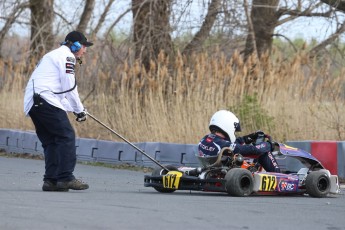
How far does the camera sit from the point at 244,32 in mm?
22391

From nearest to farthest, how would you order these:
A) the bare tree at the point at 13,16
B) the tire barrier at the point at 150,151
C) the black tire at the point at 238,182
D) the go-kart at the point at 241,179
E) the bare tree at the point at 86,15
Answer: the black tire at the point at 238,182 < the go-kart at the point at 241,179 < the tire barrier at the point at 150,151 < the bare tree at the point at 86,15 < the bare tree at the point at 13,16

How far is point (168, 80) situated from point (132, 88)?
0.73 metres

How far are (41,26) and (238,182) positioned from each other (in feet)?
54.4

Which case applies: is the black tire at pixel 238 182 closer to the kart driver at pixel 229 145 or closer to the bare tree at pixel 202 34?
the kart driver at pixel 229 145

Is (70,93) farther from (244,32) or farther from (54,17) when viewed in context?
(54,17)

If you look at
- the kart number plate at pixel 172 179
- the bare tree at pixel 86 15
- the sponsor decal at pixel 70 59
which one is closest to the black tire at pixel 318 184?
the kart number plate at pixel 172 179

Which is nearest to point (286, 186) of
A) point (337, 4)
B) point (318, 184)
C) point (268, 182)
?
point (268, 182)

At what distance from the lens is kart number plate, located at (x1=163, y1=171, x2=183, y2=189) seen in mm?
10873

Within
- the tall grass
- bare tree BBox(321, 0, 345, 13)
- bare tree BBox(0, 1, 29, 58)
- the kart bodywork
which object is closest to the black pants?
the kart bodywork

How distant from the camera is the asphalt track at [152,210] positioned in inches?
303

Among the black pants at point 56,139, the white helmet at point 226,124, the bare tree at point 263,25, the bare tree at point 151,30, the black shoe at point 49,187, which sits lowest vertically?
the black shoe at point 49,187

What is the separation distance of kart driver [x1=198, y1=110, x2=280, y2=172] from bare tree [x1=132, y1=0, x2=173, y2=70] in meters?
9.69

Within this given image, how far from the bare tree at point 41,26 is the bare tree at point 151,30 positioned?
3.86 metres

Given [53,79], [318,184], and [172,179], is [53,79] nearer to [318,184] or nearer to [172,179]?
[172,179]
